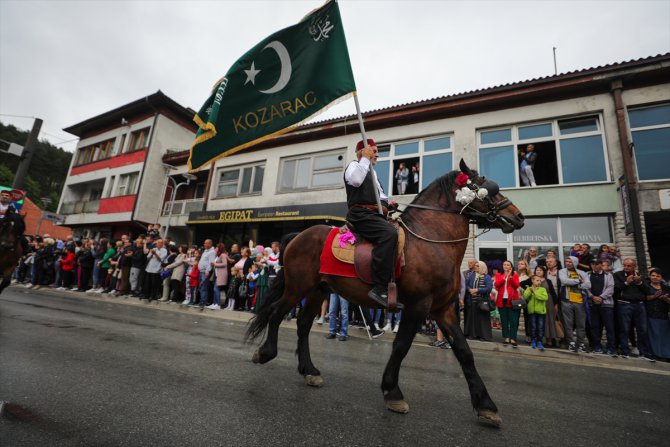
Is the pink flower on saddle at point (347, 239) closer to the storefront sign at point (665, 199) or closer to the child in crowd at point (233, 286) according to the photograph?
the child in crowd at point (233, 286)

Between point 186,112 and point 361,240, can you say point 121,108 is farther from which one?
point 361,240

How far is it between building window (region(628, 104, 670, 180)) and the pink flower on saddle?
1185 centimetres

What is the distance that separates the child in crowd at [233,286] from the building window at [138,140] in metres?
18.6

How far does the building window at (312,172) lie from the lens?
16391 millimetres

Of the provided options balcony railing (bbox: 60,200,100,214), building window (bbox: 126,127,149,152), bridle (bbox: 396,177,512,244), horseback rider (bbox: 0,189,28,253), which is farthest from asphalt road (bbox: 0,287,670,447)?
→ balcony railing (bbox: 60,200,100,214)

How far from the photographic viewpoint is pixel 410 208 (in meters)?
3.74

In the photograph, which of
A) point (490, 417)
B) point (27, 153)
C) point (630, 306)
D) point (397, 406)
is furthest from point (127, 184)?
point (630, 306)

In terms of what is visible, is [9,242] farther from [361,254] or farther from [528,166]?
[528,166]

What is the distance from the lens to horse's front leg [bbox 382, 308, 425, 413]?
9.16 feet

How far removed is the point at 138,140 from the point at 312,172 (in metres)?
16.8

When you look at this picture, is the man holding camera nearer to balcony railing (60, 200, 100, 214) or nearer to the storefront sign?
the storefront sign

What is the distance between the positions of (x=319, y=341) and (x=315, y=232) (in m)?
3.48

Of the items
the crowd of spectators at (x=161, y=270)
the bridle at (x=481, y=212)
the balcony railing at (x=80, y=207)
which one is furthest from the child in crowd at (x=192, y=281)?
the balcony railing at (x=80, y=207)

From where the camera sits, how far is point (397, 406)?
9.08 ft
